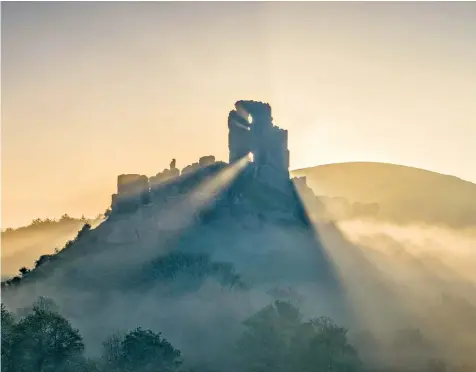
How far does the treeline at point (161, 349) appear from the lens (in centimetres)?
11894

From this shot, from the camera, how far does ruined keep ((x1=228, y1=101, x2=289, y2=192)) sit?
196 metres

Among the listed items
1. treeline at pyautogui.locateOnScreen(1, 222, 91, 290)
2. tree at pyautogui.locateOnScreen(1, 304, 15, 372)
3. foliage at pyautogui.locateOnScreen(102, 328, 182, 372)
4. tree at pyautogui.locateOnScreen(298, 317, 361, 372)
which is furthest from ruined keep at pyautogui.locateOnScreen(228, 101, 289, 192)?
tree at pyautogui.locateOnScreen(1, 304, 15, 372)

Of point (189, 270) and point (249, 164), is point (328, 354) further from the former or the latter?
point (249, 164)

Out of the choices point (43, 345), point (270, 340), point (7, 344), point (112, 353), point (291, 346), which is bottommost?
point (43, 345)

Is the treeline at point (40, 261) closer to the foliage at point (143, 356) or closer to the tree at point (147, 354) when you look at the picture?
the foliage at point (143, 356)

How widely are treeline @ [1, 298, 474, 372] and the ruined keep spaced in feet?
199

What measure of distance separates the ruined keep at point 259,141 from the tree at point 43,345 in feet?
266

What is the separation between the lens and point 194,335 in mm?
162250

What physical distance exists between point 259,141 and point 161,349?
263ft

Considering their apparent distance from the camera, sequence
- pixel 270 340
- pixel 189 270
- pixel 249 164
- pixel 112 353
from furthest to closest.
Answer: pixel 249 164 < pixel 189 270 < pixel 270 340 < pixel 112 353

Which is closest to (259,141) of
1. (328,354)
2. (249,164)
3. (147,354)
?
(249,164)

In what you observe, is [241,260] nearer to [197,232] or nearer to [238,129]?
[197,232]

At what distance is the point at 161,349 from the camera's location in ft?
407

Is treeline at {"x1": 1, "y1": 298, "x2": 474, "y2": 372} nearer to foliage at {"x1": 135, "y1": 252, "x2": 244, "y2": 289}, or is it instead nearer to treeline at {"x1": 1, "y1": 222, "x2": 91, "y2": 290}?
treeline at {"x1": 1, "y1": 222, "x2": 91, "y2": 290}
